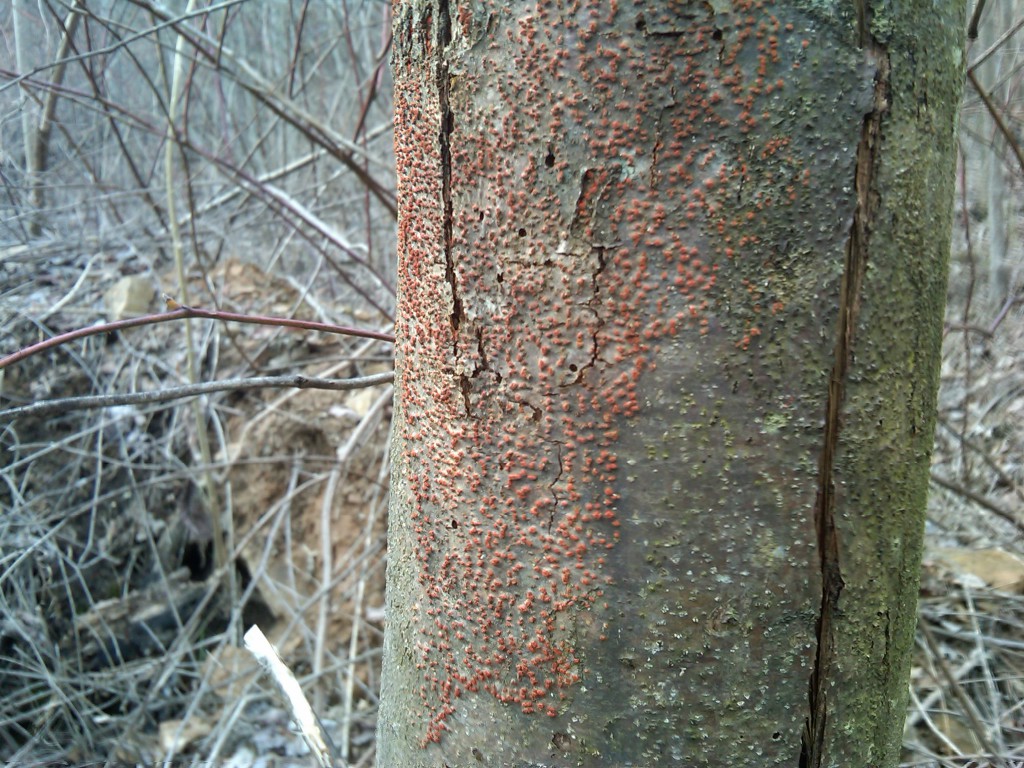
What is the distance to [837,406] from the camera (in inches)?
18.8

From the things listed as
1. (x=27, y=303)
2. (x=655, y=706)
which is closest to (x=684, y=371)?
(x=655, y=706)

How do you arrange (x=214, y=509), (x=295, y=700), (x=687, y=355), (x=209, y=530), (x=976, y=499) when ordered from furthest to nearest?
(x=209, y=530), (x=214, y=509), (x=976, y=499), (x=295, y=700), (x=687, y=355)

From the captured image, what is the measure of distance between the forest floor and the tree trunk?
2.19 metres

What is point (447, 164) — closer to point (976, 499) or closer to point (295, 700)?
point (295, 700)

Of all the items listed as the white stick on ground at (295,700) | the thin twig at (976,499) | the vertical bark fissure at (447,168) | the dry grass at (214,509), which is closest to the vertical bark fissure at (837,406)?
the vertical bark fissure at (447,168)

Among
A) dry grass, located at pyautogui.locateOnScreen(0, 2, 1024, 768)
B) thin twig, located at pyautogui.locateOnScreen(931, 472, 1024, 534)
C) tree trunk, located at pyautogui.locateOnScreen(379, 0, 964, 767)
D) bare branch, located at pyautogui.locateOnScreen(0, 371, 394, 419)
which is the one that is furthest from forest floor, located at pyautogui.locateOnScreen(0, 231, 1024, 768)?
tree trunk, located at pyautogui.locateOnScreen(379, 0, 964, 767)

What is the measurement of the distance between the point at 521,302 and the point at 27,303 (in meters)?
3.85

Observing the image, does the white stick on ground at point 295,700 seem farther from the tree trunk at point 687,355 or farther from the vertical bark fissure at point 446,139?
the vertical bark fissure at point 446,139

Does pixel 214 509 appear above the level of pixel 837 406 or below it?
below

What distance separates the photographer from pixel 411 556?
59 cm

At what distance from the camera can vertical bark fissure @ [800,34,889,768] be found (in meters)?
0.46

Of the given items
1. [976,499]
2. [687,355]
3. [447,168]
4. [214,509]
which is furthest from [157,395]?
[214,509]

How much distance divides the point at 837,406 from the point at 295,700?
2.05 feet

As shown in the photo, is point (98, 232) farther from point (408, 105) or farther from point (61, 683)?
point (408, 105)
